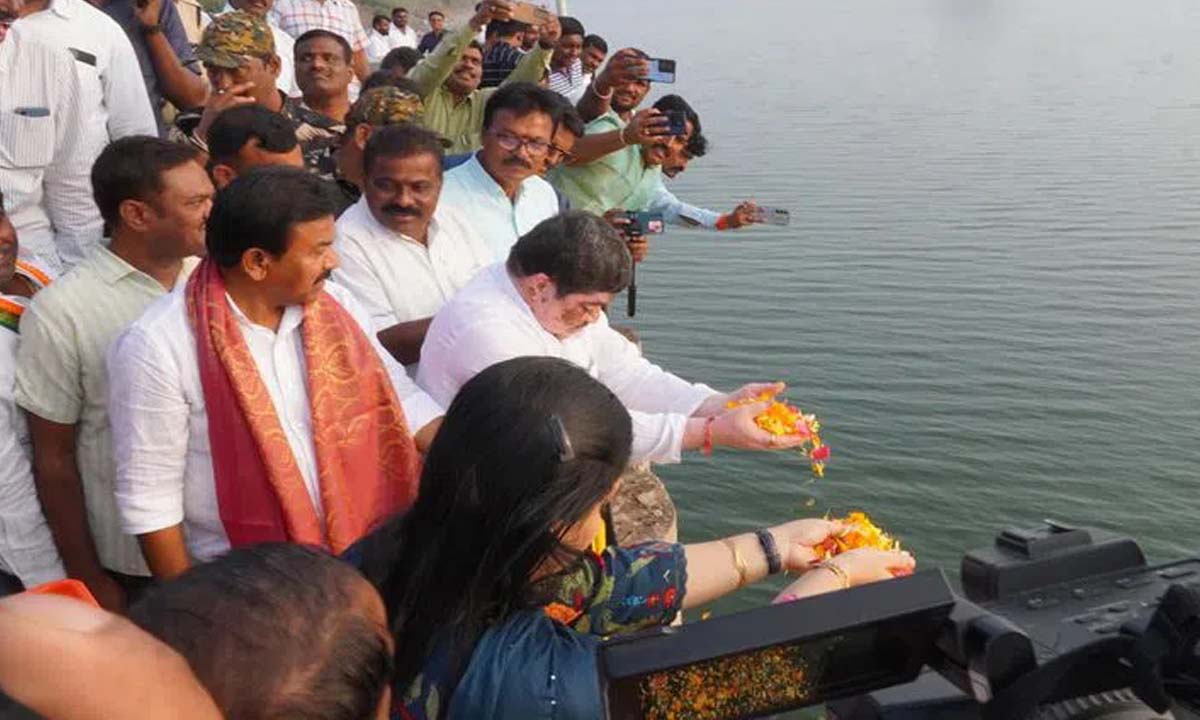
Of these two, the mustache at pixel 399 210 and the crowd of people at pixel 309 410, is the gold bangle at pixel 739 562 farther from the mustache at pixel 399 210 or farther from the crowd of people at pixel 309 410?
the mustache at pixel 399 210

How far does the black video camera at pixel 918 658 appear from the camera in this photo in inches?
55.3

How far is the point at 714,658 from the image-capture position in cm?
139

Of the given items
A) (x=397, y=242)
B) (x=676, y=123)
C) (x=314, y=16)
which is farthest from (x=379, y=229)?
(x=314, y=16)

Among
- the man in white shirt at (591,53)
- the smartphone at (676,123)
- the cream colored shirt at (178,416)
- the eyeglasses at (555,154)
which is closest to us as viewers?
the cream colored shirt at (178,416)

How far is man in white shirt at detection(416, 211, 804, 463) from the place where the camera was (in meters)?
2.89

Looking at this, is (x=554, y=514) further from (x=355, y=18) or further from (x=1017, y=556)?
(x=355, y=18)

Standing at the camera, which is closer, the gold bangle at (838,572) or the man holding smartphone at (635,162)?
the gold bangle at (838,572)

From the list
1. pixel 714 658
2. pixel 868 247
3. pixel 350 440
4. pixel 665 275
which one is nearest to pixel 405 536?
pixel 714 658

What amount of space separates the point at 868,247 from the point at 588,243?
9.18 meters

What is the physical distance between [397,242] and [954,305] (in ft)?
24.5

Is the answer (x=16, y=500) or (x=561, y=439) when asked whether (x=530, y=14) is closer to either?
(x=16, y=500)

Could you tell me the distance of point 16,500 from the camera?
8.32 ft

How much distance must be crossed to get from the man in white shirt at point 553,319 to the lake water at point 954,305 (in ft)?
11.4

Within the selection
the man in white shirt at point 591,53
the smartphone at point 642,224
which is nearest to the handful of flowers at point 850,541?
the smartphone at point 642,224
